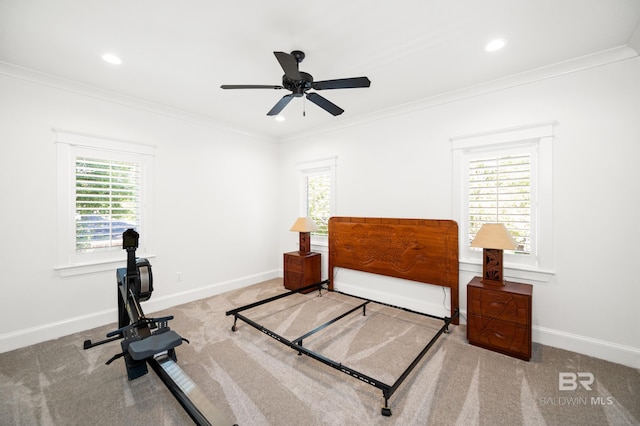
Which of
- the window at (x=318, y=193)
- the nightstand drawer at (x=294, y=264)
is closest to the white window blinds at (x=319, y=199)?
the window at (x=318, y=193)

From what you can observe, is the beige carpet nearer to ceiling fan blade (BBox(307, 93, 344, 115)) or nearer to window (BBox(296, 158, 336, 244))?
window (BBox(296, 158, 336, 244))

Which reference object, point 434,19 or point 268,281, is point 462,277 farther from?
point 268,281

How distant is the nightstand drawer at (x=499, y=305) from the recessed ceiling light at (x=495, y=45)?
7.62ft

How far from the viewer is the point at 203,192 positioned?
433 cm

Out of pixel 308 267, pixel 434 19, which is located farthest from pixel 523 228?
pixel 308 267

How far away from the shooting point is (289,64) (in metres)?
→ 2.03

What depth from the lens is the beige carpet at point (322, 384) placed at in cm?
186

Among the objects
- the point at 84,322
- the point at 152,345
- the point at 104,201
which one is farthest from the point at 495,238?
the point at 84,322

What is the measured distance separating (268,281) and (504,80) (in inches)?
186

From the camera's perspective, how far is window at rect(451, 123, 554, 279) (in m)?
2.82

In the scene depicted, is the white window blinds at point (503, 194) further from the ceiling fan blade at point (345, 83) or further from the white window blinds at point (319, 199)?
the white window blinds at point (319, 199)

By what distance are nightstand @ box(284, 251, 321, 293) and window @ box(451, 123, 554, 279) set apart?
2.30 metres

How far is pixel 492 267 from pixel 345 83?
95.6 inches

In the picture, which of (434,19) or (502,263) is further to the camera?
(502,263)
